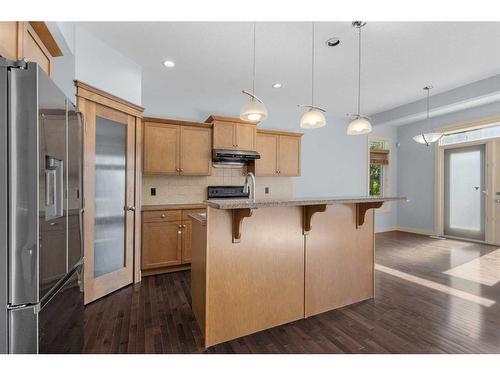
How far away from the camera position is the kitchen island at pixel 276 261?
6.15ft

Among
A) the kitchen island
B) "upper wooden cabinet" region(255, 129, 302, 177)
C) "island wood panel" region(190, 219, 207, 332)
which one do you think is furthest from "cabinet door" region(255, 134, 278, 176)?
"island wood panel" region(190, 219, 207, 332)

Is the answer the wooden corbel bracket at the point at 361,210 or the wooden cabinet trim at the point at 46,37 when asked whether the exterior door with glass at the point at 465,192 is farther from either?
the wooden cabinet trim at the point at 46,37

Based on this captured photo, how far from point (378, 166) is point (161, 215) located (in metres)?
5.95

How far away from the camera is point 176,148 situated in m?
3.78

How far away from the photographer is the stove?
4352 millimetres

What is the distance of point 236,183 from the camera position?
15.2ft

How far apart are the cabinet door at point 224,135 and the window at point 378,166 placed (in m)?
4.12

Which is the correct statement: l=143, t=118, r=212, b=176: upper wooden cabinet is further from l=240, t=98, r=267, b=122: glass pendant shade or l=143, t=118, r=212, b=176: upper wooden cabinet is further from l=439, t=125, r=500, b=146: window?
l=439, t=125, r=500, b=146: window

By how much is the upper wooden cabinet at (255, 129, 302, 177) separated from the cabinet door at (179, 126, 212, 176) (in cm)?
95

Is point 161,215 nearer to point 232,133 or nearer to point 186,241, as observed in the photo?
point 186,241

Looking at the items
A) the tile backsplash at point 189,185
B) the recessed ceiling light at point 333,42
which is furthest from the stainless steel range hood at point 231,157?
the recessed ceiling light at point 333,42

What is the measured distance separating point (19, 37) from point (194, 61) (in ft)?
6.48

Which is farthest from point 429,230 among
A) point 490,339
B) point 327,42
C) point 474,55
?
point 327,42
